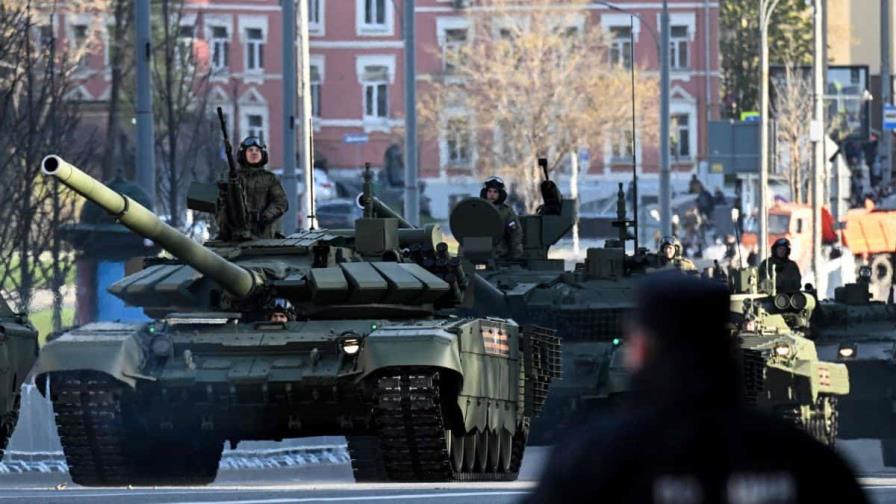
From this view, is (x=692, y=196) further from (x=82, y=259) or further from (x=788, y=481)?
(x=788, y=481)

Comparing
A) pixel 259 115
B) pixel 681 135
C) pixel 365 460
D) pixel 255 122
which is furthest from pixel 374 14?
pixel 365 460

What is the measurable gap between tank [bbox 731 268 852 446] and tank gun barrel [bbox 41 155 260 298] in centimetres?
686

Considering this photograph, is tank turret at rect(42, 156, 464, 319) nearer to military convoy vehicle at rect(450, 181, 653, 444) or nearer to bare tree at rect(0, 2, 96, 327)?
military convoy vehicle at rect(450, 181, 653, 444)

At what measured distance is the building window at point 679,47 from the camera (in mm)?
81438

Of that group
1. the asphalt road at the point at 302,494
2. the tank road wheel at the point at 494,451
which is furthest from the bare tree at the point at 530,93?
the asphalt road at the point at 302,494

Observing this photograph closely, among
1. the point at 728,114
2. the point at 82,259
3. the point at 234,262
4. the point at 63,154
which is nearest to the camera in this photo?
the point at 234,262

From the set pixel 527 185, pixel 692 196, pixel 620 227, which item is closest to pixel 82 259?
pixel 620 227

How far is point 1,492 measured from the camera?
1644 centimetres

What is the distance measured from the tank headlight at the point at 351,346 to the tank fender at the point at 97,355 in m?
1.21

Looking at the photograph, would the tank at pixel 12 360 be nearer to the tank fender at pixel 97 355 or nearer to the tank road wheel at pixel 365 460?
the tank road wheel at pixel 365 460

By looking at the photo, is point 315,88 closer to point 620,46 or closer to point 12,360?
point 620,46

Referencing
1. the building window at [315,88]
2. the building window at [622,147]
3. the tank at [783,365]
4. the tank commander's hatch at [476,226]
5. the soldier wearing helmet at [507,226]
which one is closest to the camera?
the tank commander's hatch at [476,226]

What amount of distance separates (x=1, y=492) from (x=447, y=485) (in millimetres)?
2699

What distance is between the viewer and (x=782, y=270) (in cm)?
2753
